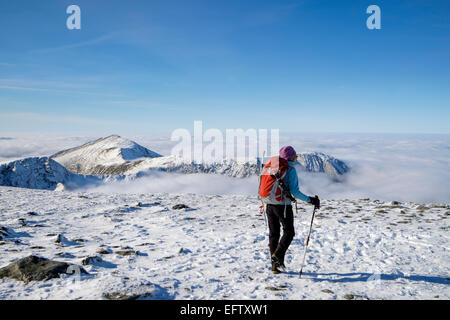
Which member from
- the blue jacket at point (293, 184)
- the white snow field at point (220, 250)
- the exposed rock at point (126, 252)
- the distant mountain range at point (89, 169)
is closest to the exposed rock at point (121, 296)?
the white snow field at point (220, 250)

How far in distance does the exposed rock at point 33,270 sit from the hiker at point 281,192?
484 centimetres

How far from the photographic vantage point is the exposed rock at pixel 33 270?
5887 millimetres


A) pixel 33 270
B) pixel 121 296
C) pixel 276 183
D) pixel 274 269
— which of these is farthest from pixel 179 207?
pixel 121 296

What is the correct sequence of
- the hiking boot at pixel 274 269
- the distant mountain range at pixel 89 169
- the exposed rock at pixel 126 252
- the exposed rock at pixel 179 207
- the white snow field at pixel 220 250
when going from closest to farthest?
1. the white snow field at pixel 220 250
2. the hiking boot at pixel 274 269
3. the exposed rock at pixel 126 252
4. the exposed rock at pixel 179 207
5. the distant mountain range at pixel 89 169

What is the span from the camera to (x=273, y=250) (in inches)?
279

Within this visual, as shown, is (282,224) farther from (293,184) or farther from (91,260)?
(91,260)

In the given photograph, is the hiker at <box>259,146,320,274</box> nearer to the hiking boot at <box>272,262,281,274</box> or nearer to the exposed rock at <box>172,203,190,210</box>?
the hiking boot at <box>272,262,281,274</box>

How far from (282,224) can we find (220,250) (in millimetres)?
3054

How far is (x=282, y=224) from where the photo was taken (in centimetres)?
680

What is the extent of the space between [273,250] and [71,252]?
6.43m

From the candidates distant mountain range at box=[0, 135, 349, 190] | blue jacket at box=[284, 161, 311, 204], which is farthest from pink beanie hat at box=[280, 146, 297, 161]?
distant mountain range at box=[0, 135, 349, 190]

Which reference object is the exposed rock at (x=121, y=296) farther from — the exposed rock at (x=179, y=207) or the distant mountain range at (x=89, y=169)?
the distant mountain range at (x=89, y=169)
